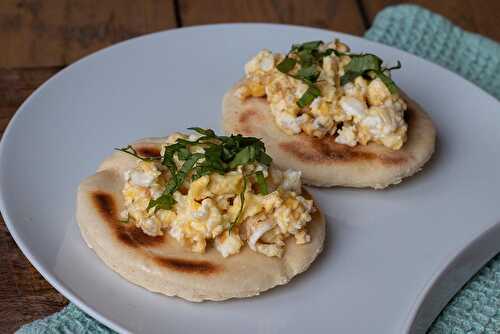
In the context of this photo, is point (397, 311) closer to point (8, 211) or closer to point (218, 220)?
point (218, 220)

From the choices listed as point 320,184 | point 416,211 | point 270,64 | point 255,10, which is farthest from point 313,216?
point 255,10

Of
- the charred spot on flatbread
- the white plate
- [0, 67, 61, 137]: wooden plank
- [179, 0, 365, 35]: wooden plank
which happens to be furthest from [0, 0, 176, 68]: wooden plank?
the charred spot on flatbread

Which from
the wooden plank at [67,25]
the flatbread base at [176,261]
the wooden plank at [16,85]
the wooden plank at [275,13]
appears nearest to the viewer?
the flatbread base at [176,261]

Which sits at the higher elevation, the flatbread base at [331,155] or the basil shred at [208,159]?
the basil shred at [208,159]

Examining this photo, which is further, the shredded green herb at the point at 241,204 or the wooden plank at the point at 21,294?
the wooden plank at the point at 21,294

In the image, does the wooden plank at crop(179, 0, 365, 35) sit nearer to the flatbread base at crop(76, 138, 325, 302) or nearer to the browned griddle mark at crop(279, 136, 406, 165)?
the browned griddle mark at crop(279, 136, 406, 165)

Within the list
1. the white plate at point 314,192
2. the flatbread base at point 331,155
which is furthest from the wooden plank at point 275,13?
the flatbread base at point 331,155

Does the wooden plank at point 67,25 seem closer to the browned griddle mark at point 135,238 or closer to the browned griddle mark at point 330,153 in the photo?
the browned griddle mark at point 330,153
